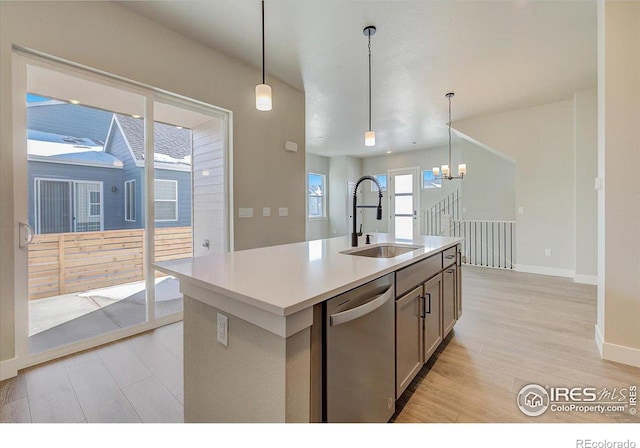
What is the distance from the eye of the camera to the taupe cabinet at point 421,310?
1.57 m

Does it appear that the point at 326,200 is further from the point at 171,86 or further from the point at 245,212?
the point at 171,86

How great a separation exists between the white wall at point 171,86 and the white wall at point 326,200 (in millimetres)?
4362

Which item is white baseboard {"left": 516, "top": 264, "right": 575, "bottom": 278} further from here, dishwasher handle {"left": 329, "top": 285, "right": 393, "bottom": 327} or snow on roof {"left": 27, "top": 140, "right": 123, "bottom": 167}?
snow on roof {"left": 27, "top": 140, "right": 123, "bottom": 167}

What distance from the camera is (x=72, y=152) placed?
2.40m

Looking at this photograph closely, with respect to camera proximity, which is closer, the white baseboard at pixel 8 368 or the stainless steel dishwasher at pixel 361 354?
the stainless steel dishwasher at pixel 361 354

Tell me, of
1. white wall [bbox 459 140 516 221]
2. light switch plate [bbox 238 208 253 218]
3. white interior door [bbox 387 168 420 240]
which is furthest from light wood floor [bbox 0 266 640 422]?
white interior door [bbox 387 168 420 240]

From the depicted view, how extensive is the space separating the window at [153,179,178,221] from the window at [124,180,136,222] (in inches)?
7.6

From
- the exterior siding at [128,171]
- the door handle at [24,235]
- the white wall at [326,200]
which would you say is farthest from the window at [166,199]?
the white wall at [326,200]

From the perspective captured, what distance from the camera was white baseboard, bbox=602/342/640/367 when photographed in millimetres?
2080

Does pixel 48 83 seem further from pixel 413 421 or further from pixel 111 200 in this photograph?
pixel 413 421

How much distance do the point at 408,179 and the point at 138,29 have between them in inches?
289

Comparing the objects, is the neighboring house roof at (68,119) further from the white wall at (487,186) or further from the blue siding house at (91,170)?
the white wall at (487,186)

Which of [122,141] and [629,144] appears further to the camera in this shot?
[122,141]
